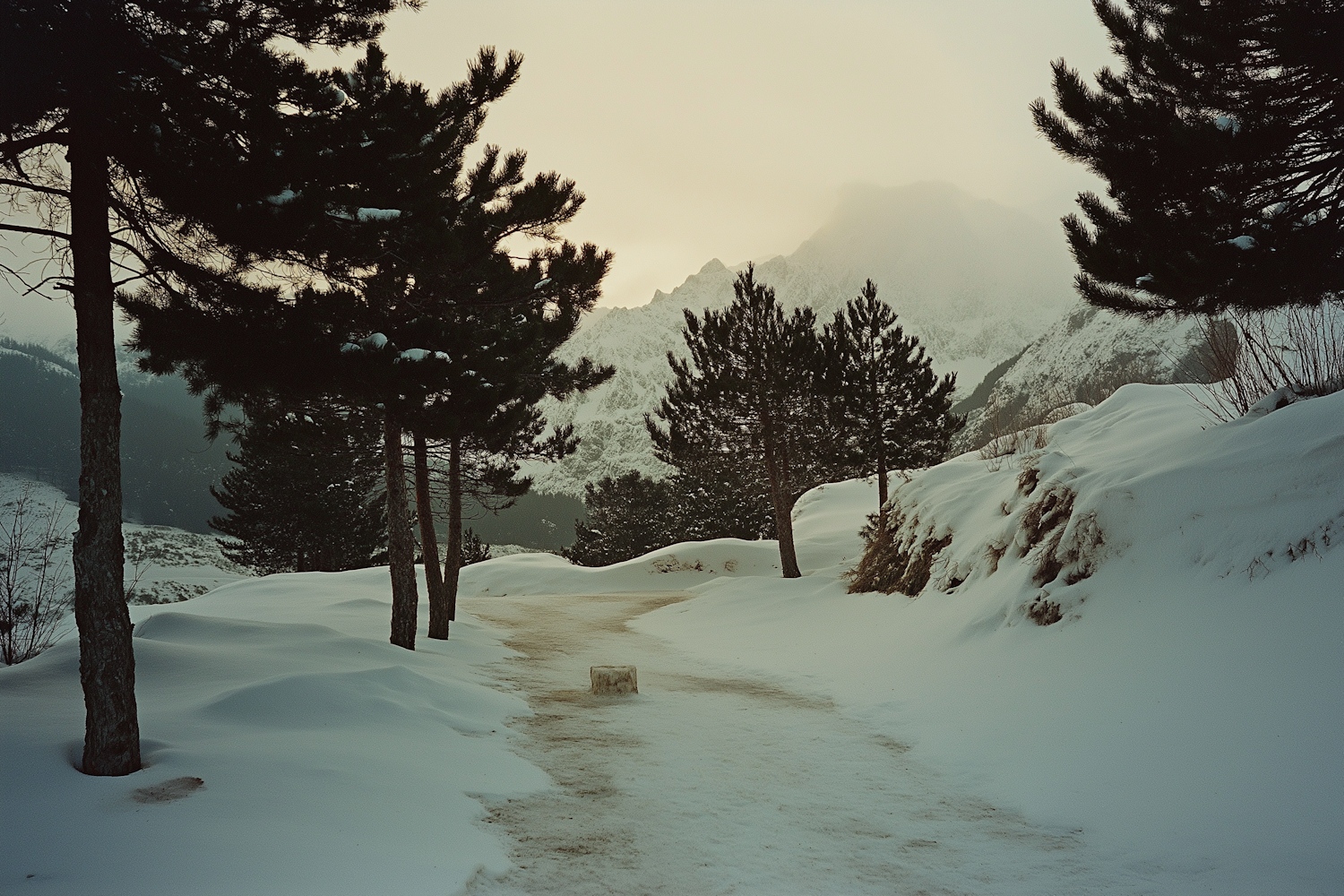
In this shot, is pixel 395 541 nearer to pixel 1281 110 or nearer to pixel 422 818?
pixel 422 818

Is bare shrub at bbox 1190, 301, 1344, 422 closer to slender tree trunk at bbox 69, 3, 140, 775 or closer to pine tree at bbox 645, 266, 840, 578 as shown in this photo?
slender tree trunk at bbox 69, 3, 140, 775

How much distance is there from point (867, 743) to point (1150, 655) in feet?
7.70

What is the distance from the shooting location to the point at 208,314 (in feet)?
15.9

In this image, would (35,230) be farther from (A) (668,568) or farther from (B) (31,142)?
(A) (668,568)

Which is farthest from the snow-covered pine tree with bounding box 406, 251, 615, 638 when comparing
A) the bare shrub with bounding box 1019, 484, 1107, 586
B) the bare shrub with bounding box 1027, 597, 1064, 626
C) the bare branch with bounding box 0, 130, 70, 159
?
the bare shrub with bounding box 1019, 484, 1107, 586

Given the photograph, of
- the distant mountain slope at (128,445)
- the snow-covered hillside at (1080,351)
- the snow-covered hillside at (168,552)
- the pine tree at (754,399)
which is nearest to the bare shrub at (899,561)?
the pine tree at (754,399)

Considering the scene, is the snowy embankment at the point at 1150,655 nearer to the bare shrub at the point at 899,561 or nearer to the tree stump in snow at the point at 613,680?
the bare shrub at the point at 899,561

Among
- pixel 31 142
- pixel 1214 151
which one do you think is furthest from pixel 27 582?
pixel 1214 151

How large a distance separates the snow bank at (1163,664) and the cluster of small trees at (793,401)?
32.0 feet

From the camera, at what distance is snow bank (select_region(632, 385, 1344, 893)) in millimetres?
3838

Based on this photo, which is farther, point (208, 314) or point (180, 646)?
point (180, 646)

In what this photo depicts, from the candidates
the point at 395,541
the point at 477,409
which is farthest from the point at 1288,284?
the point at 395,541

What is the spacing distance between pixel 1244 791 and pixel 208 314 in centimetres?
689

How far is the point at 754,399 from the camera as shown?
1964cm
